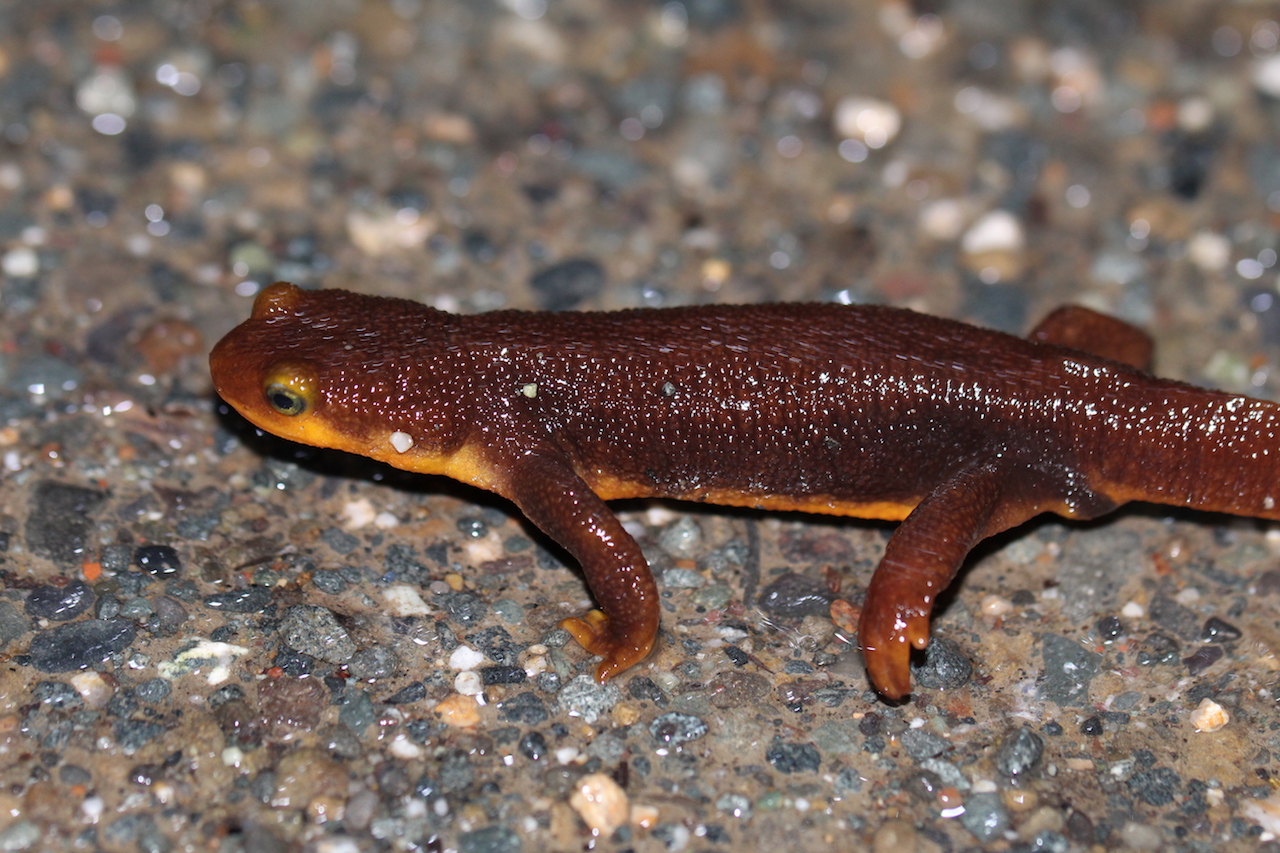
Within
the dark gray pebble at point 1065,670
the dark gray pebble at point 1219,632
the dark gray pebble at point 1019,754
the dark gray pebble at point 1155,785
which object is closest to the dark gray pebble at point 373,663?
the dark gray pebble at point 1019,754

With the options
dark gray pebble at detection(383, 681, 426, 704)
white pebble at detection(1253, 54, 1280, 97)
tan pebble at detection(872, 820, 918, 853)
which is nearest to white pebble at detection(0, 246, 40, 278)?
dark gray pebble at detection(383, 681, 426, 704)

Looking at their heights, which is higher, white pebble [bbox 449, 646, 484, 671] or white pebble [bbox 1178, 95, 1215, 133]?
white pebble [bbox 1178, 95, 1215, 133]

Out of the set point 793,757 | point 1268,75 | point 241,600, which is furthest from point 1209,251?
point 241,600

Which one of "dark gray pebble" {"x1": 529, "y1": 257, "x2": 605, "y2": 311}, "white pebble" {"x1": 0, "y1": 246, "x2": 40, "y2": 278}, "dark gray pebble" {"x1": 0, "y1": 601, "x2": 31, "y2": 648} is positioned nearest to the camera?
"dark gray pebble" {"x1": 0, "y1": 601, "x2": 31, "y2": 648}

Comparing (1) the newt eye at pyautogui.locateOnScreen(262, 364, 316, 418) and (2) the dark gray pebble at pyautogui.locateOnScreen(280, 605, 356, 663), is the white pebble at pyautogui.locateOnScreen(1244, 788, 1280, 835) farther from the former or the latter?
(1) the newt eye at pyautogui.locateOnScreen(262, 364, 316, 418)

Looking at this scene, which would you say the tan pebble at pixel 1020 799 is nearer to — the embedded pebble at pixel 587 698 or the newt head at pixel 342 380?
the embedded pebble at pixel 587 698

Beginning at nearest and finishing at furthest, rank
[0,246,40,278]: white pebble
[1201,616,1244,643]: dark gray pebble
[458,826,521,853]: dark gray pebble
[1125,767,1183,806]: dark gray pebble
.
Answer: [458,826,521,853]: dark gray pebble, [1125,767,1183,806]: dark gray pebble, [1201,616,1244,643]: dark gray pebble, [0,246,40,278]: white pebble

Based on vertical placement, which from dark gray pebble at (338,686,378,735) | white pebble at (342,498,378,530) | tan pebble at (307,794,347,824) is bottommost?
tan pebble at (307,794,347,824)
